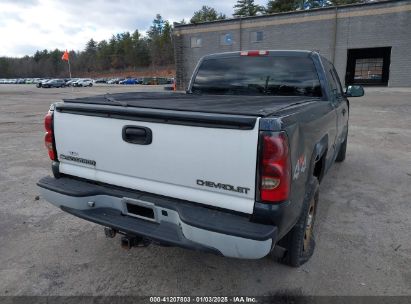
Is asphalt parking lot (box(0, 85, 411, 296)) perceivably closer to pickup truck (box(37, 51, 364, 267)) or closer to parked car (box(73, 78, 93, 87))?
pickup truck (box(37, 51, 364, 267))

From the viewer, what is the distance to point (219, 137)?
92.5 inches

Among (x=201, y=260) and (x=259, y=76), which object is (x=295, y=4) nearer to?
(x=259, y=76)

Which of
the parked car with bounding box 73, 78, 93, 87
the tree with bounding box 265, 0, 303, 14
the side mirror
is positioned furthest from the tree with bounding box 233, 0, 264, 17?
the side mirror

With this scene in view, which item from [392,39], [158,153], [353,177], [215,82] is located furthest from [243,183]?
[392,39]

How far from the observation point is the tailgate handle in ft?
8.69

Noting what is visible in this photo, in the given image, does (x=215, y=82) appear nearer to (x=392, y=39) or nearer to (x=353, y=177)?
(x=353, y=177)

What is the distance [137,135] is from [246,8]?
8203 centimetres

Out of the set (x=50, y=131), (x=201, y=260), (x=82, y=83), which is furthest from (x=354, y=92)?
(x=82, y=83)

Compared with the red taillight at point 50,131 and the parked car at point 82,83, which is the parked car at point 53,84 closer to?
the parked car at point 82,83

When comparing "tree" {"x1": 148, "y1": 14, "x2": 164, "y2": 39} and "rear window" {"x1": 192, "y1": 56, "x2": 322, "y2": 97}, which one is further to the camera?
"tree" {"x1": 148, "y1": 14, "x2": 164, "y2": 39}

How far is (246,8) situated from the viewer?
77.6m

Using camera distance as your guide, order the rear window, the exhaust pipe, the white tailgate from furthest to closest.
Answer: the rear window
the exhaust pipe
the white tailgate

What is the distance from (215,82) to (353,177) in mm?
3062

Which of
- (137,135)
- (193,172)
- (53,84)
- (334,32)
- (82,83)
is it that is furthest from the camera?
(82,83)
